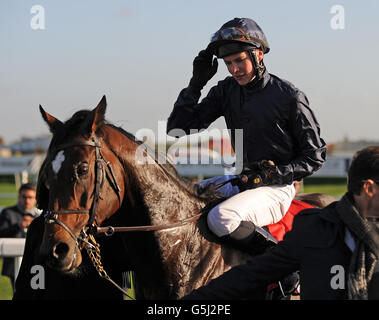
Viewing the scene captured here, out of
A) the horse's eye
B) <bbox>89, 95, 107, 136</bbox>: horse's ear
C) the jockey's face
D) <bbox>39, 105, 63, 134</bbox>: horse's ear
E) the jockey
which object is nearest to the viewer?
the horse's eye

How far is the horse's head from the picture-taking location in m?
3.11

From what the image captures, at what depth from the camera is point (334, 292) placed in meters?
2.28

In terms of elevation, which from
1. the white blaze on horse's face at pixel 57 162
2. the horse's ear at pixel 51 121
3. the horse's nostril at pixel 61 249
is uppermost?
A: the horse's ear at pixel 51 121

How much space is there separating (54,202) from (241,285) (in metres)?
1.24

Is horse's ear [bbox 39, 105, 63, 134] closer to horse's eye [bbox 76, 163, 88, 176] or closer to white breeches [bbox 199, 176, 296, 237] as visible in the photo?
horse's eye [bbox 76, 163, 88, 176]

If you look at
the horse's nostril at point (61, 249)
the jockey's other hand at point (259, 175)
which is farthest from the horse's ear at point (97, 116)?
the jockey's other hand at point (259, 175)

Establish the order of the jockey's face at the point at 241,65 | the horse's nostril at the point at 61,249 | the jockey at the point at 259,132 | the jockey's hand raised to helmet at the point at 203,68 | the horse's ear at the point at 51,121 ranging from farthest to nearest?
the jockey's hand raised to helmet at the point at 203,68
the jockey's face at the point at 241,65
the jockey at the point at 259,132
the horse's ear at the point at 51,121
the horse's nostril at the point at 61,249

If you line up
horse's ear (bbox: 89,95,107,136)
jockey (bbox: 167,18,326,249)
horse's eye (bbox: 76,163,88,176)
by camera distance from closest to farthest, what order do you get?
horse's eye (bbox: 76,163,88,176)
horse's ear (bbox: 89,95,107,136)
jockey (bbox: 167,18,326,249)

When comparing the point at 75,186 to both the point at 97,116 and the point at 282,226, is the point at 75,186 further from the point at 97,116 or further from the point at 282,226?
the point at 282,226

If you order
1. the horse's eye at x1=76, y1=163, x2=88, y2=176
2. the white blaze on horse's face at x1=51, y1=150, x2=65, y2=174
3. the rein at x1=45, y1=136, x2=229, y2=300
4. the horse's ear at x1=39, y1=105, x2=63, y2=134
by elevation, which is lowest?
the rein at x1=45, y1=136, x2=229, y2=300

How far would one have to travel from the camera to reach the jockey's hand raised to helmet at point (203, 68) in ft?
12.9

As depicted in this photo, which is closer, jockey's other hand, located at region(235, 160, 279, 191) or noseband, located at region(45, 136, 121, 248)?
noseband, located at region(45, 136, 121, 248)

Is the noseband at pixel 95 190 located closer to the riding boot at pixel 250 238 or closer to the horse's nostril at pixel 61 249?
the horse's nostril at pixel 61 249

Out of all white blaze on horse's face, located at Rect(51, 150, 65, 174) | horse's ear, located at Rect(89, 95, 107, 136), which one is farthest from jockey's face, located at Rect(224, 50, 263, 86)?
white blaze on horse's face, located at Rect(51, 150, 65, 174)
